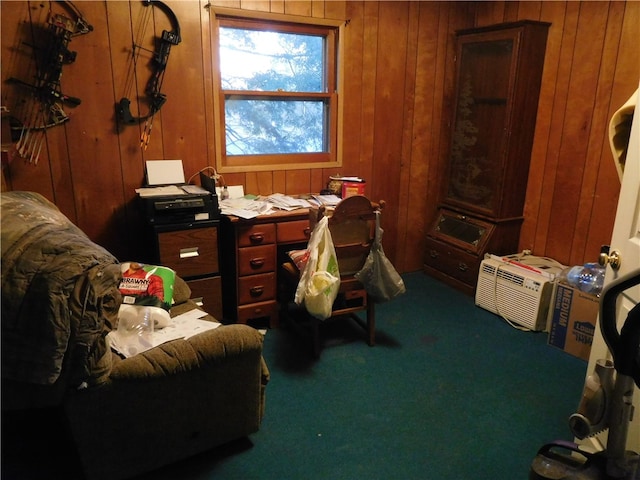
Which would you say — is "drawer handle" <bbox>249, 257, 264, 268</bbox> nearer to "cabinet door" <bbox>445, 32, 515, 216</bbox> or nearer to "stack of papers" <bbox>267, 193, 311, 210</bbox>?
"stack of papers" <bbox>267, 193, 311, 210</bbox>

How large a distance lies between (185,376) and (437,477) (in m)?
1.05

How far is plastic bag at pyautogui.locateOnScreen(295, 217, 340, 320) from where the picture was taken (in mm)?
2438

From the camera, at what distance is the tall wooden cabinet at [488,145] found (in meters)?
3.23

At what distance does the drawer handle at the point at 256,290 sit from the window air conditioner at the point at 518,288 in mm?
1541

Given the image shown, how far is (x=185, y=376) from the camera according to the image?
1.73 meters

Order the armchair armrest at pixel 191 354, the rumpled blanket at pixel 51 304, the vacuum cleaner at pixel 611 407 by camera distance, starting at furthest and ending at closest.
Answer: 1. the armchair armrest at pixel 191 354
2. the rumpled blanket at pixel 51 304
3. the vacuum cleaner at pixel 611 407

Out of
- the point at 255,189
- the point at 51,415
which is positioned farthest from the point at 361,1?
the point at 51,415

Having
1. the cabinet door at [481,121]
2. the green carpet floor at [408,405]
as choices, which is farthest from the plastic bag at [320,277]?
the cabinet door at [481,121]

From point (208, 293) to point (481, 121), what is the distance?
2.31 metres

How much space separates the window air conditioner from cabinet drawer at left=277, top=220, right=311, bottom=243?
129 centimetres

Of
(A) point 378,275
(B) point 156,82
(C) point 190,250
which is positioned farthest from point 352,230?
(B) point 156,82

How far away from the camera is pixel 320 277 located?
8.03 ft

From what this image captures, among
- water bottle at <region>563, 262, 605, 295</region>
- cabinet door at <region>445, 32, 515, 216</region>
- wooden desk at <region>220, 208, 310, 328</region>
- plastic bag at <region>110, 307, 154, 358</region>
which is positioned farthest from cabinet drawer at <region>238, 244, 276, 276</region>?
water bottle at <region>563, 262, 605, 295</region>

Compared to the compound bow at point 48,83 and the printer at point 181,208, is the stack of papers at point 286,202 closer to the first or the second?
the printer at point 181,208
